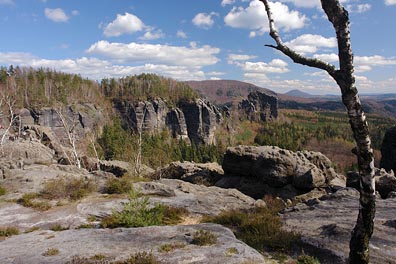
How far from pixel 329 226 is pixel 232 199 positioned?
42.3ft

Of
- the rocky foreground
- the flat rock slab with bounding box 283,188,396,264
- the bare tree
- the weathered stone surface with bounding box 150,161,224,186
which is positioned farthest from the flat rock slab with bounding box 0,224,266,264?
the weathered stone surface with bounding box 150,161,224,186

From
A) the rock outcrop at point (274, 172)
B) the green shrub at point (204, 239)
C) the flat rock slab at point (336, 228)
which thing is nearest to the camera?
the green shrub at point (204, 239)

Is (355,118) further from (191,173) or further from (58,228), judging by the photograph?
(191,173)

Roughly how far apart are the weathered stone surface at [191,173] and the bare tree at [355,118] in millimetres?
37590

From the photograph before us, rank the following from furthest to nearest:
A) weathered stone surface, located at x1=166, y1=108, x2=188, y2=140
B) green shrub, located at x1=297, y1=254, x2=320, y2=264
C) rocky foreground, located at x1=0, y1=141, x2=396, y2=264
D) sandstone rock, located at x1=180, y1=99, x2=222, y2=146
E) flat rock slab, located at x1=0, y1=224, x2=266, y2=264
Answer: sandstone rock, located at x1=180, y1=99, x2=222, y2=146, weathered stone surface, located at x1=166, y1=108, x2=188, y2=140, green shrub, located at x1=297, y1=254, x2=320, y2=264, rocky foreground, located at x1=0, y1=141, x2=396, y2=264, flat rock slab, located at x1=0, y1=224, x2=266, y2=264

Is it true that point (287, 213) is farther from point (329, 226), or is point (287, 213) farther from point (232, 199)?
point (232, 199)

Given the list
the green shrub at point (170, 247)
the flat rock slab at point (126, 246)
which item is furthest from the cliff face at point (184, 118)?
the green shrub at point (170, 247)

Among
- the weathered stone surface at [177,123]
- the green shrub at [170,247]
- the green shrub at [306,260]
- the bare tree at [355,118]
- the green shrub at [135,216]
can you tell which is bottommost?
the weathered stone surface at [177,123]

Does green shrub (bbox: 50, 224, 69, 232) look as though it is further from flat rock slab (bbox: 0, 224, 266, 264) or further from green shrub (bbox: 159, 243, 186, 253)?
green shrub (bbox: 159, 243, 186, 253)

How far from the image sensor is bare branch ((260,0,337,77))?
7383 mm

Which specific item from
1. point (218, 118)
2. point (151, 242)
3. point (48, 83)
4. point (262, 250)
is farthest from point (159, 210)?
point (218, 118)

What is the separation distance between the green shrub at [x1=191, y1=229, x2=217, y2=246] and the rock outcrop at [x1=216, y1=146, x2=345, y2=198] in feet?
104

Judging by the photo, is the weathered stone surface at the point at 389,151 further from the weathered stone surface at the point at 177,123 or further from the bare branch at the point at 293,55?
the weathered stone surface at the point at 177,123

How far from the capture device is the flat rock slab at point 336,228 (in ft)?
32.2
